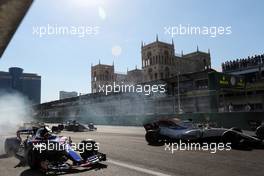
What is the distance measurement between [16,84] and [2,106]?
8044 cm

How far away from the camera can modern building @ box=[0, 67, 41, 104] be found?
118 meters

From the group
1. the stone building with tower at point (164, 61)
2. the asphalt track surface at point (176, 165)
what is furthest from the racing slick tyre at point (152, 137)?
the stone building with tower at point (164, 61)

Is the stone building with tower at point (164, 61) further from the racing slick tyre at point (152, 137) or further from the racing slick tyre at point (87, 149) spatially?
the racing slick tyre at point (87, 149)

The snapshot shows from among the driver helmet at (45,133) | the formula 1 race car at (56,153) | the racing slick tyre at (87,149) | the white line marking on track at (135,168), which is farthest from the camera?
the driver helmet at (45,133)

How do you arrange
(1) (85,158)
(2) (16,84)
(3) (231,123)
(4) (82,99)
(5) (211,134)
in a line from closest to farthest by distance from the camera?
1. (1) (85,158)
2. (5) (211,134)
3. (3) (231,123)
4. (4) (82,99)
5. (2) (16,84)

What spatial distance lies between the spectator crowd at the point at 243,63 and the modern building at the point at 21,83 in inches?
3509

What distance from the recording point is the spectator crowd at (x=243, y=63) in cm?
4461

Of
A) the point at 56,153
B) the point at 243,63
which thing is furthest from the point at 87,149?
the point at 243,63

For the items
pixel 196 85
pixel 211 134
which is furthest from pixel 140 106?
pixel 211 134

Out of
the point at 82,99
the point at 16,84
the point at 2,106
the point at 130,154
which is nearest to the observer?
the point at 130,154

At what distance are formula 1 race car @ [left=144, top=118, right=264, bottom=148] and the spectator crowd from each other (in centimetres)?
3513

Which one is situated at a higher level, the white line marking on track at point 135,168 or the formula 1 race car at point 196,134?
the formula 1 race car at point 196,134

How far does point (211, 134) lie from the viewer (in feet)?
39.2

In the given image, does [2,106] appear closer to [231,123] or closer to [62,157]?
[231,123]
